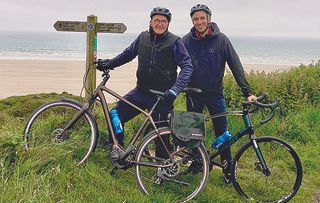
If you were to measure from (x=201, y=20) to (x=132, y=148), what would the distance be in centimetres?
167

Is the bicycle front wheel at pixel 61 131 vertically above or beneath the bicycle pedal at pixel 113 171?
above

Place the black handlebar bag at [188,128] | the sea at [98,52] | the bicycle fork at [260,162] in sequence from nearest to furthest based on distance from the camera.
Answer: the black handlebar bag at [188,128]
the bicycle fork at [260,162]
the sea at [98,52]

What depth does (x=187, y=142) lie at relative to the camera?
436cm

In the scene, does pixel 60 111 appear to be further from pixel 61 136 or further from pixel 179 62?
pixel 179 62

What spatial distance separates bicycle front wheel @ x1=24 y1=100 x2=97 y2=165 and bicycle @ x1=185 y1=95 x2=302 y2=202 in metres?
1.52

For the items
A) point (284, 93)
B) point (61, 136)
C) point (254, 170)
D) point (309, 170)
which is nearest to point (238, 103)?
point (284, 93)

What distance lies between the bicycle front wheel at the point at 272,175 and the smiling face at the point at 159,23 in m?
1.66

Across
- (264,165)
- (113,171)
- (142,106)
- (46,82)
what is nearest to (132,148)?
(113,171)

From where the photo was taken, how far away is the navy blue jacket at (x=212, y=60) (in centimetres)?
477

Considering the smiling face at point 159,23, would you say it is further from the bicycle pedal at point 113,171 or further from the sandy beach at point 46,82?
the sandy beach at point 46,82

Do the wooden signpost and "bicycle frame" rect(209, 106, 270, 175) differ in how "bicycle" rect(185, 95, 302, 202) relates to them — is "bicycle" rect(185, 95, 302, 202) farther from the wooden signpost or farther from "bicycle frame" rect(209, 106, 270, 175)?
the wooden signpost

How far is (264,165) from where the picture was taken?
4777 millimetres

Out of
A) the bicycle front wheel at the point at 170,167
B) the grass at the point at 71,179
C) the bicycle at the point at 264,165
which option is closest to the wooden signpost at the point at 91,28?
the grass at the point at 71,179

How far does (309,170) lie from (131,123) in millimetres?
2770
